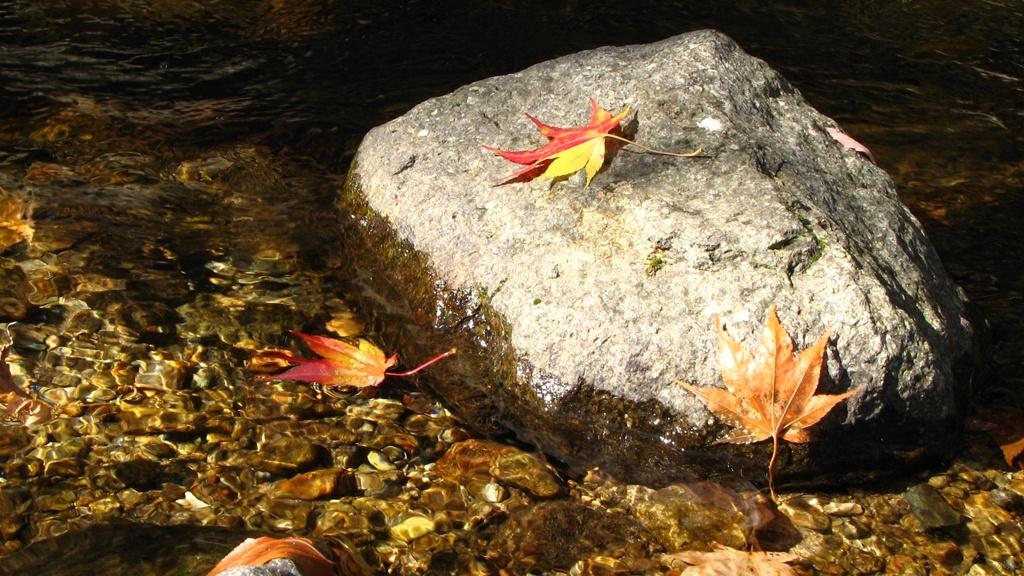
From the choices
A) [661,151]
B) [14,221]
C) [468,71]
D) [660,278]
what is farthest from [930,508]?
[468,71]

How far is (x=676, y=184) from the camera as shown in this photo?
9.78 feet

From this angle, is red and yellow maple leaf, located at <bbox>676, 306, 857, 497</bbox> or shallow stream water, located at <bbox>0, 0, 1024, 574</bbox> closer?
red and yellow maple leaf, located at <bbox>676, 306, 857, 497</bbox>

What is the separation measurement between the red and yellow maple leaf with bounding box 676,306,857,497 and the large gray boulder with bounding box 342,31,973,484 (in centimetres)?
5

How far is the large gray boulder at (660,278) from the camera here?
263cm

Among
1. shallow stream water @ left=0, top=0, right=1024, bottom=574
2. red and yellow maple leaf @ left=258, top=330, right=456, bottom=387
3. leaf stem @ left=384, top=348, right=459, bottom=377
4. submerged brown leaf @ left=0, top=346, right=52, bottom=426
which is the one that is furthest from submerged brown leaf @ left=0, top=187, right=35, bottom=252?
leaf stem @ left=384, top=348, right=459, bottom=377

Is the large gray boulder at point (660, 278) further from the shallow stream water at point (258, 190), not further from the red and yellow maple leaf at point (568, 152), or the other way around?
the shallow stream water at point (258, 190)

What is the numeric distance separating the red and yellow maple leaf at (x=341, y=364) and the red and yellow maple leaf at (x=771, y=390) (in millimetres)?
929

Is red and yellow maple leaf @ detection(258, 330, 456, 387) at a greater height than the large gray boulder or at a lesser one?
lesser

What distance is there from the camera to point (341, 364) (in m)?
3.13

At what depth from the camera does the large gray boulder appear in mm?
2635

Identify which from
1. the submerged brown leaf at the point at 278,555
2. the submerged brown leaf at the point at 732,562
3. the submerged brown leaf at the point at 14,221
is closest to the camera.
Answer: the submerged brown leaf at the point at 278,555

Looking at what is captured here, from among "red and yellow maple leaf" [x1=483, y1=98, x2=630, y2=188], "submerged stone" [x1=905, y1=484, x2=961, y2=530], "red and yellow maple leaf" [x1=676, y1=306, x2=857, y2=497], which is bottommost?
"submerged stone" [x1=905, y1=484, x2=961, y2=530]

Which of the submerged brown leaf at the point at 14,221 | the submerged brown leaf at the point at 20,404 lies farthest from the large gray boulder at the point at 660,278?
the submerged brown leaf at the point at 14,221

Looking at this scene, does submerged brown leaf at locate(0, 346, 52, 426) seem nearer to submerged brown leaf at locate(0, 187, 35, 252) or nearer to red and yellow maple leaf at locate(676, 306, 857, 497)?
submerged brown leaf at locate(0, 187, 35, 252)
